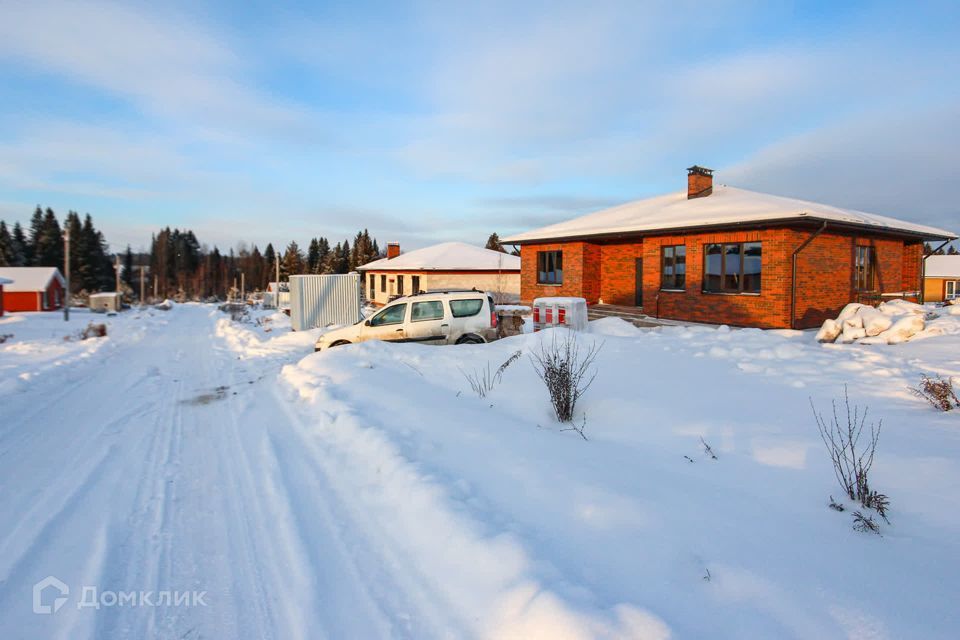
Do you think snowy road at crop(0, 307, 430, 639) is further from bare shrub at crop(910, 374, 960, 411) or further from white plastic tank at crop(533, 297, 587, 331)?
white plastic tank at crop(533, 297, 587, 331)

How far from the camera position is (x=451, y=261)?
115 ft

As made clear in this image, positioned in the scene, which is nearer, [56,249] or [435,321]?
[435,321]

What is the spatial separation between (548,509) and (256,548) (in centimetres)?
227

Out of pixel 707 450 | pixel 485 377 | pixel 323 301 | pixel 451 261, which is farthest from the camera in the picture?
pixel 451 261

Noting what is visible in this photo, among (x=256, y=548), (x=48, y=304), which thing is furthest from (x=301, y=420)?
(x=48, y=304)

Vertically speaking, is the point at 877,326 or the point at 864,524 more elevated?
the point at 877,326

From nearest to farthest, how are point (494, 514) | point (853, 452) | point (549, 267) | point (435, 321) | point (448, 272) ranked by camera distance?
point (853, 452) → point (494, 514) → point (435, 321) → point (549, 267) → point (448, 272)

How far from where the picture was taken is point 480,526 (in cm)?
370

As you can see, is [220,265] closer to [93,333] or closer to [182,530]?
[93,333]

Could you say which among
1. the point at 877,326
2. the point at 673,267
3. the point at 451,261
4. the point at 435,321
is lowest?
the point at 877,326

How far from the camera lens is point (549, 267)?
23203 millimetres

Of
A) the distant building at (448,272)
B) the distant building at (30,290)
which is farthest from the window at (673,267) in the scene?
the distant building at (30,290)

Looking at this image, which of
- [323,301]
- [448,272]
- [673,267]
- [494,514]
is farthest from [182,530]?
[448,272]

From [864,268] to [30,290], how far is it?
58.4 m
